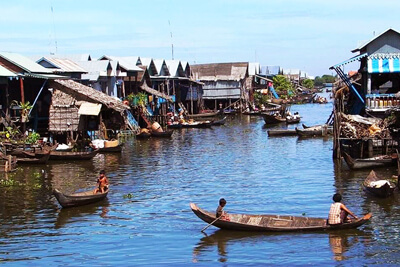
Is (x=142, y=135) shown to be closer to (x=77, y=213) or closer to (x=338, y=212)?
(x=77, y=213)

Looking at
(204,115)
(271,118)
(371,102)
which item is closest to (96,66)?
(271,118)

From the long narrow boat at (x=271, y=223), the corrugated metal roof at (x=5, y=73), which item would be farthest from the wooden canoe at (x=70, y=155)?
the long narrow boat at (x=271, y=223)

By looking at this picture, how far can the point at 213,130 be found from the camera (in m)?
49.4

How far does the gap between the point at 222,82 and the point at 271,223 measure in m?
53.3

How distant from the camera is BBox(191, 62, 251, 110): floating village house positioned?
69.1m

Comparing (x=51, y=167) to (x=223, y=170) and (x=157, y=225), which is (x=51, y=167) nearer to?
(x=223, y=170)

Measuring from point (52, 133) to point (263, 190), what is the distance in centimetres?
1550

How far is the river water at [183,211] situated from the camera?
1499 centimetres

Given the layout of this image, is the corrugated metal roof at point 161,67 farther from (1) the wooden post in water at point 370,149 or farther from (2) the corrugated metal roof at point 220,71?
(1) the wooden post in water at point 370,149

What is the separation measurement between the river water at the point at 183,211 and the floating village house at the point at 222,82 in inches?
1379

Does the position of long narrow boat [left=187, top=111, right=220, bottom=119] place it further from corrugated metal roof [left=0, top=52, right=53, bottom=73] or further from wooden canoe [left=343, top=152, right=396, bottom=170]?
wooden canoe [left=343, top=152, right=396, bottom=170]

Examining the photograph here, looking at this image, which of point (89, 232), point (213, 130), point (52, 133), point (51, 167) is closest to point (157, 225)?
point (89, 232)

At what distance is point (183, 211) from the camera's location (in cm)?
1973

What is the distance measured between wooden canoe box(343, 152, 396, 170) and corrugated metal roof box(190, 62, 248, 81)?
43.5 metres
